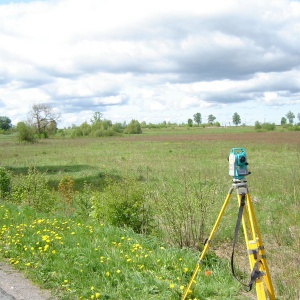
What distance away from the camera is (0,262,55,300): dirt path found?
16.3 feet

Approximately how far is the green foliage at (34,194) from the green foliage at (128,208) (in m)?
2.77

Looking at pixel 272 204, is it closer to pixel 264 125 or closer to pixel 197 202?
pixel 197 202

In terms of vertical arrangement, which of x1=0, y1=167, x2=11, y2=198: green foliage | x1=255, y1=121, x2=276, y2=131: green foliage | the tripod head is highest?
x1=255, y1=121, x2=276, y2=131: green foliage

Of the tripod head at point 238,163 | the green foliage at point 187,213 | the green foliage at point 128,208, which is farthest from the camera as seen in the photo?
the green foliage at point 128,208

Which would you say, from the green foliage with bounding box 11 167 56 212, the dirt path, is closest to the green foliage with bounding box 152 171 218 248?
the dirt path

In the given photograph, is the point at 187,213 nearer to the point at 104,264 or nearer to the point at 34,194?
the point at 104,264

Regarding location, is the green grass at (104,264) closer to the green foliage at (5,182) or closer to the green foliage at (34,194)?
the green foliage at (34,194)

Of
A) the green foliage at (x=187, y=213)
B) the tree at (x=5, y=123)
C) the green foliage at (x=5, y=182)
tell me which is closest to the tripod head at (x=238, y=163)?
the green foliage at (x=187, y=213)

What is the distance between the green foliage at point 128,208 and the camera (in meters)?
8.39

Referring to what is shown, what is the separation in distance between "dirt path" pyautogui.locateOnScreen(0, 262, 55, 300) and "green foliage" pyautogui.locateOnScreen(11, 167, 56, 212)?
4.87m

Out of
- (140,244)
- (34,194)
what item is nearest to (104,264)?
(140,244)

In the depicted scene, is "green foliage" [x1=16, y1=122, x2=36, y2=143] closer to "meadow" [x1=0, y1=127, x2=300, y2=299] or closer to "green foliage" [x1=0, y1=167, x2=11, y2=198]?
"green foliage" [x1=0, y1=167, x2=11, y2=198]

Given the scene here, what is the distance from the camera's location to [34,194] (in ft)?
36.8

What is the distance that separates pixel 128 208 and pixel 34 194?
12.9ft
